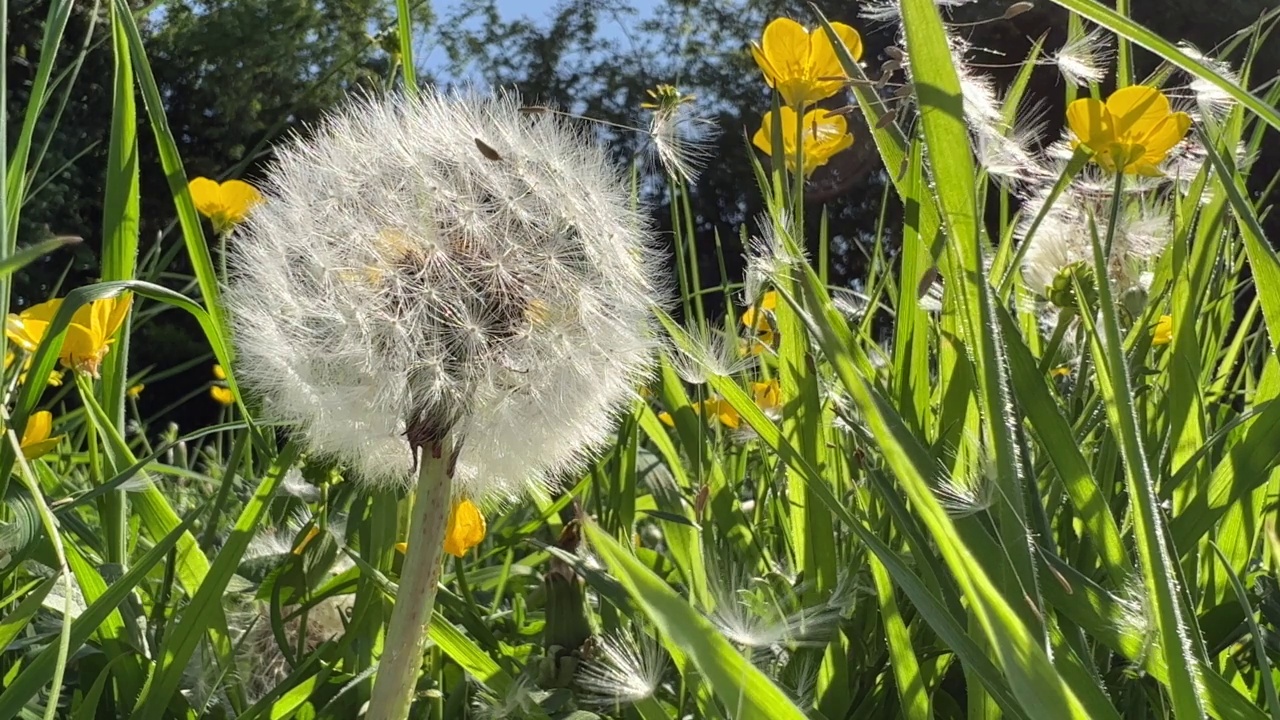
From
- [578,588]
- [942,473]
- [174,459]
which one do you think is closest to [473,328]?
[578,588]

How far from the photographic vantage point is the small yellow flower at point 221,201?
1.15 metres

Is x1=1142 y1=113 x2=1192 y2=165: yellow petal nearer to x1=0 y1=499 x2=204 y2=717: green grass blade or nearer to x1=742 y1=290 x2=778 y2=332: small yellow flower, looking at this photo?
x1=742 y1=290 x2=778 y2=332: small yellow flower

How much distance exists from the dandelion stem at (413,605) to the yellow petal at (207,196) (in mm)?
751

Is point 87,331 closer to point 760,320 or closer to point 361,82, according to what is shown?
point 760,320

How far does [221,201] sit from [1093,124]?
90 cm

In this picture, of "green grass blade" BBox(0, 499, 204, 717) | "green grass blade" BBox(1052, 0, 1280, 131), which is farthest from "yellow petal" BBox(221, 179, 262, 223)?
"green grass blade" BBox(1052, 0, 1280, 131)

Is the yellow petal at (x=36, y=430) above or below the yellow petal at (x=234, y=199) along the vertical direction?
below

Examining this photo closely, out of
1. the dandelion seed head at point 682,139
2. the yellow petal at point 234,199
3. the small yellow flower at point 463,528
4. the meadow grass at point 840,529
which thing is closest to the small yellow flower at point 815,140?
the dandelion seed head at point 682,139

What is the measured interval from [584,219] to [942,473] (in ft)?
0.93

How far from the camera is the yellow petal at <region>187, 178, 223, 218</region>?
1.15 meters

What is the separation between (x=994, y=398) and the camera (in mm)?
402

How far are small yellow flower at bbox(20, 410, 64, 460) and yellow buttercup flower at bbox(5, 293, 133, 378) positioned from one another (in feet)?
0.18

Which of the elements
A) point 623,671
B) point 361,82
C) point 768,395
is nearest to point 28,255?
point 623,671

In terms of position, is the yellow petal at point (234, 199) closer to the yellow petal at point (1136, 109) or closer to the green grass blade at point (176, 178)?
the green grass blade at point (176, 178)
